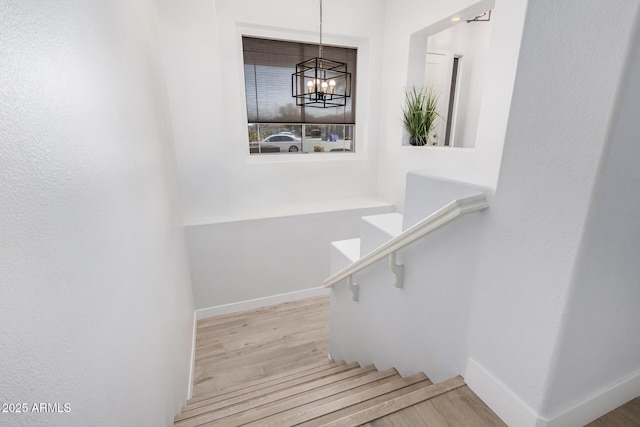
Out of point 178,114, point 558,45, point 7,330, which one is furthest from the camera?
point 178,114

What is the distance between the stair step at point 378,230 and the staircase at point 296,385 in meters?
0.72

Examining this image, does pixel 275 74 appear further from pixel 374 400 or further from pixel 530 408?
pixel 530 408

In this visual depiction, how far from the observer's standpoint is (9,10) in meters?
0.54

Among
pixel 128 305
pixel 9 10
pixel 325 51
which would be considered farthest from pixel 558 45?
pixel 325 51

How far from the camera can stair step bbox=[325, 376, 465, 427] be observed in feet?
3.53

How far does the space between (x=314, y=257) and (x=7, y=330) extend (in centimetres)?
299

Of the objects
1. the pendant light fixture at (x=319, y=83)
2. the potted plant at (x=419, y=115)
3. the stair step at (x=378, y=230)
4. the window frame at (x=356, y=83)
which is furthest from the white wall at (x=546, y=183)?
the window frame at (x=356, y=83)

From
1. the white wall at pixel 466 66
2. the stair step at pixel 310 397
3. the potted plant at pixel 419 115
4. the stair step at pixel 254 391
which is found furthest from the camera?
the white wall at pixel 466 66

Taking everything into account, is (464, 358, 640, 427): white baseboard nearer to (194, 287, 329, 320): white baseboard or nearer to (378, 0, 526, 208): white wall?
(378, 0, 526, 208): white wall

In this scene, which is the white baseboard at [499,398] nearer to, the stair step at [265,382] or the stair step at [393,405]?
the stair step at [393,405]

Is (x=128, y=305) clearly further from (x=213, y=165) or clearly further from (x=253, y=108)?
(x=253, y=108)

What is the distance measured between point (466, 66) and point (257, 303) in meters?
4.01

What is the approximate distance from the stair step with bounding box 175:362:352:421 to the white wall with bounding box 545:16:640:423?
4.89 feet

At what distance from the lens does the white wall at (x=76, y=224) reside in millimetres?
515
